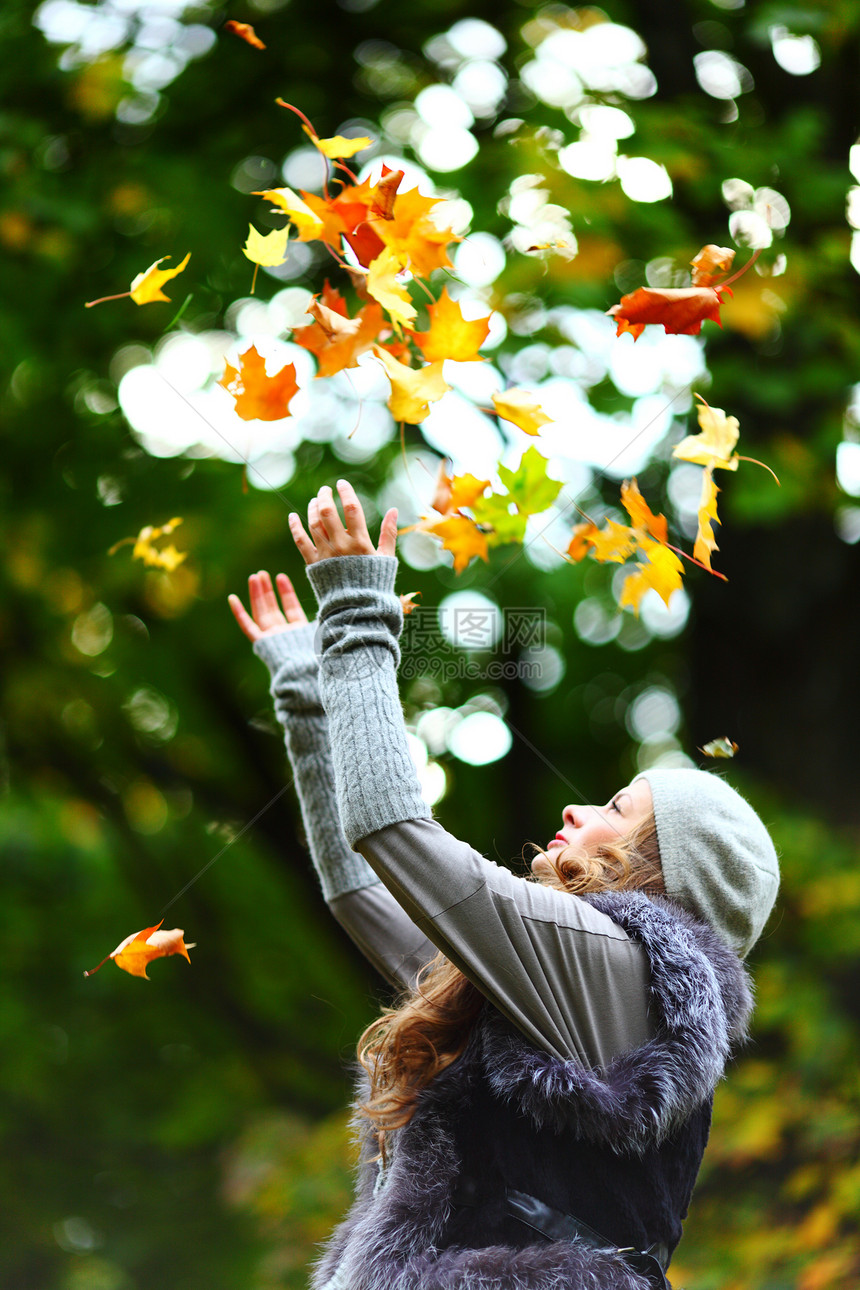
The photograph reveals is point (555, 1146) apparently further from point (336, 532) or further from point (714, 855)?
point (336, 532)

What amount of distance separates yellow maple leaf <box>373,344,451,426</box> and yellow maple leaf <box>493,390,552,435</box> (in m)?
0.11

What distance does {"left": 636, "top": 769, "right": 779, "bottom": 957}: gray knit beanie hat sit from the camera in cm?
146

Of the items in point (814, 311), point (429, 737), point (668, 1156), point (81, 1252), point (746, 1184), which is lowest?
point (81, 1252)

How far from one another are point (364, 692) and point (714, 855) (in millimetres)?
550

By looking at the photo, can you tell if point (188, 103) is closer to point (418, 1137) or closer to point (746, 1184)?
point (418, 1137)

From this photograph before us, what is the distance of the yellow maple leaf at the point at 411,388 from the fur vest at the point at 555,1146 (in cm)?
71

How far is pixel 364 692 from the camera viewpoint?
1.30m

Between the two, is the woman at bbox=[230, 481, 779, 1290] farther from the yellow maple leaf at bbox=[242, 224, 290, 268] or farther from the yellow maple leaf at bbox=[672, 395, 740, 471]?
the yellow maple leaf at bbox=[672, 395, 740, 471]

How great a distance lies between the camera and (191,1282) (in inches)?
276

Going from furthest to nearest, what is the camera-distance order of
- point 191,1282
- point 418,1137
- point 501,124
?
point 191,1282
point 501,124
point 418,1137

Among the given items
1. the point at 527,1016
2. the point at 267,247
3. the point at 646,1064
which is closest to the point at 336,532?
the point at 267,247

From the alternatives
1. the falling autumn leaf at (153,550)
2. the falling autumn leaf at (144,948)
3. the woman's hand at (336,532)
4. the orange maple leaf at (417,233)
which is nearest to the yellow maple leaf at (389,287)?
the orange maple leaf at (417,233)

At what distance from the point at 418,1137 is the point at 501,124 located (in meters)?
3.32

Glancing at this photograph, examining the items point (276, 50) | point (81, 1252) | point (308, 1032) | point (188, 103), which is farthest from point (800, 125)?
point (81, 1252)
